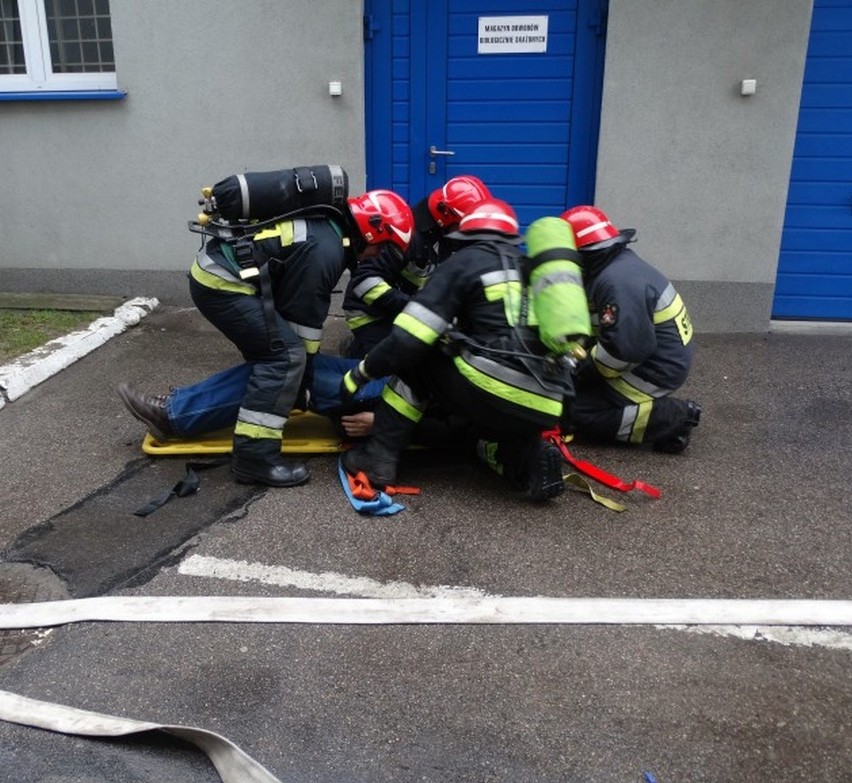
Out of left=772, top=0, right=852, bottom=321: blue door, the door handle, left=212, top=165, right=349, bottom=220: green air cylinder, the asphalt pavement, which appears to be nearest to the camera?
the asphalt pavement

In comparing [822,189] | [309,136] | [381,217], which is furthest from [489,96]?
[381,217]

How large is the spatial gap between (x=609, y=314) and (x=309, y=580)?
213 centimetres

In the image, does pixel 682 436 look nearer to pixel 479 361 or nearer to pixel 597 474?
pixel 597 474

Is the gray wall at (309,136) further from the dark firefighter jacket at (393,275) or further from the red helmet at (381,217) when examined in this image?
the red helmet at (381,217)

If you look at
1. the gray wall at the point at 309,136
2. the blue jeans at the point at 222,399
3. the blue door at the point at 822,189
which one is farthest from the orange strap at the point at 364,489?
the blue door at the point at 822,189

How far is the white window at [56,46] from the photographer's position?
7152 millimetres

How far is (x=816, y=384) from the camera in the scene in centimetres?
574

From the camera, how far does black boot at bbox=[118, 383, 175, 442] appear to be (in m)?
4.38

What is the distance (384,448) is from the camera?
409cm

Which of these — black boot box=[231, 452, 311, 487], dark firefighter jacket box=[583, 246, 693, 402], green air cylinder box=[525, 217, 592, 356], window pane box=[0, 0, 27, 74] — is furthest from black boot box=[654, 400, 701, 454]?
window pane box=[0, 0, 27, 74]

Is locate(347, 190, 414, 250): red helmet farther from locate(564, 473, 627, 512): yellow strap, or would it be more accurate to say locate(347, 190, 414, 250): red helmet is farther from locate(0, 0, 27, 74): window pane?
locate(0, 0, 27, 74): window pane

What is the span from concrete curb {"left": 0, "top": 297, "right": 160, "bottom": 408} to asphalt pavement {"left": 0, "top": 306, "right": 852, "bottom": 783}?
0.43 m

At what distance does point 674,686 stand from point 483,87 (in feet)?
17.1

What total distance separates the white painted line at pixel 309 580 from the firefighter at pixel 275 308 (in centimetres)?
75
